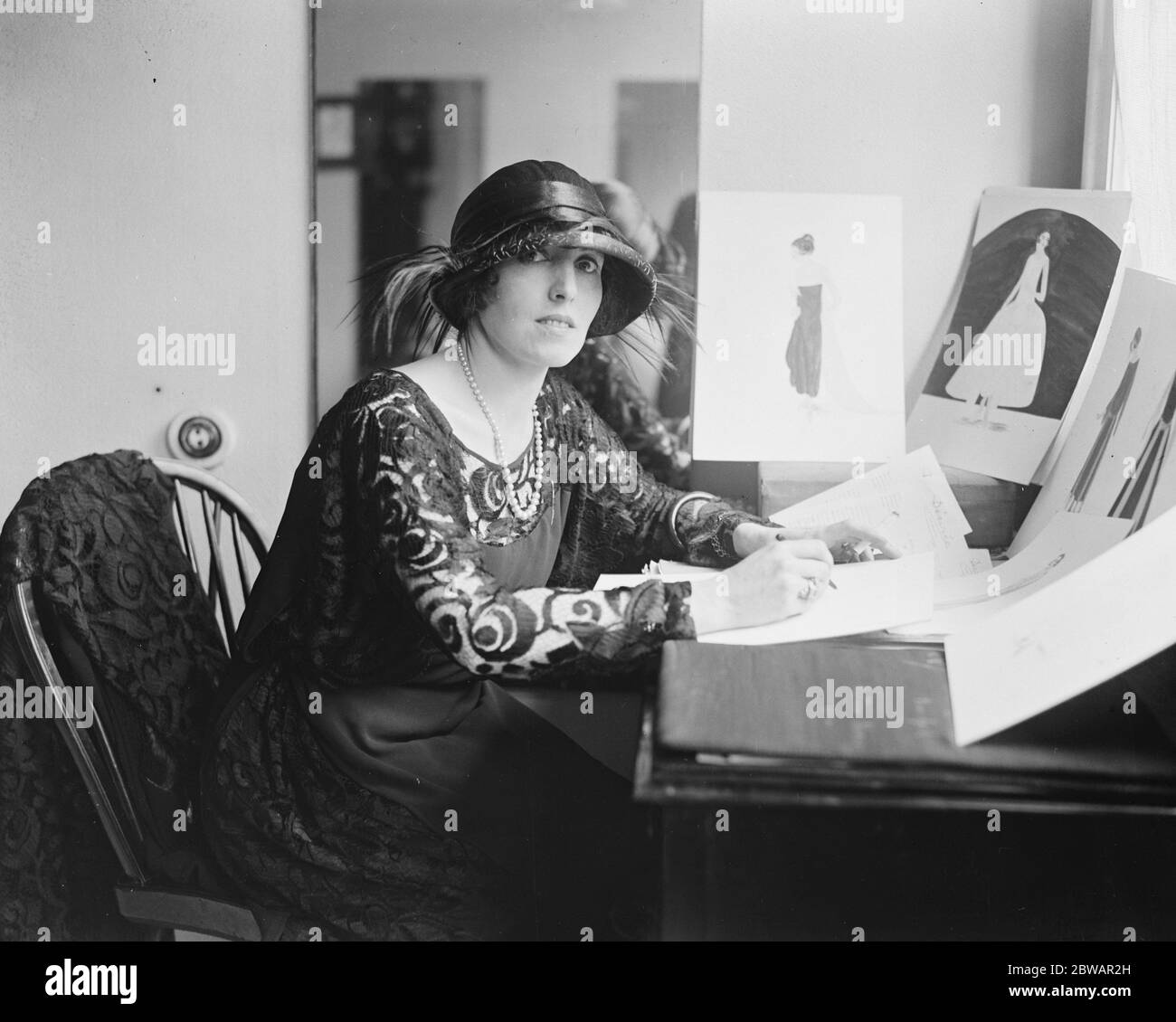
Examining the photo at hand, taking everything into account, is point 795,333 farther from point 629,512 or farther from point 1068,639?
point 1068,639

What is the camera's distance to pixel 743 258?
1437 millimetres

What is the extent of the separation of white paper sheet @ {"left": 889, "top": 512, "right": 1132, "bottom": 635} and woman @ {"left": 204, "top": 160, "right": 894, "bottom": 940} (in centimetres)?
12

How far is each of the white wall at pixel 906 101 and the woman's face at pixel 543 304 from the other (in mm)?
410

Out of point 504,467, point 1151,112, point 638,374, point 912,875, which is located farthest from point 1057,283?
point 912,875

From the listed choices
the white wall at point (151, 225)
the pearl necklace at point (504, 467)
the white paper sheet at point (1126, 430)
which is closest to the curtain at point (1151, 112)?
the white paper sheet at point (1126, 430)

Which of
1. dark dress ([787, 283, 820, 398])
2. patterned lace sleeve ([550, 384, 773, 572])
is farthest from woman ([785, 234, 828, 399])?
patterned lace sleeve ([550, 384, 773, 572])

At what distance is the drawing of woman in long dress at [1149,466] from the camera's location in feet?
3.40

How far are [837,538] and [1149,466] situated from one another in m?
0.32

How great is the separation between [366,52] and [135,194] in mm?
346

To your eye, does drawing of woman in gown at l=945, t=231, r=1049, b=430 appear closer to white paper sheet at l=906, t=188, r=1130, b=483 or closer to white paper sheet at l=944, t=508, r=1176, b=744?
white paper sheet at l=906, t=188, r=1130, b=483

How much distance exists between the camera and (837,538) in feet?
3.83

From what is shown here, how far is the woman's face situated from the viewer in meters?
1.10

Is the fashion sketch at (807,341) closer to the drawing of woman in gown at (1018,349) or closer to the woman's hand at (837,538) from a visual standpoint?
the drawing of woman in gown at (1018,349)

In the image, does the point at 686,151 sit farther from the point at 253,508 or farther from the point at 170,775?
the point at 170,775
